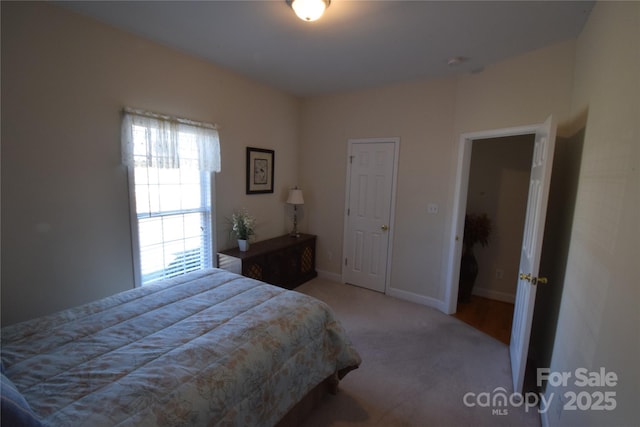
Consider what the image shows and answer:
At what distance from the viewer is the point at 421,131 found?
328 cm

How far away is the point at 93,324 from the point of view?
1.50 m

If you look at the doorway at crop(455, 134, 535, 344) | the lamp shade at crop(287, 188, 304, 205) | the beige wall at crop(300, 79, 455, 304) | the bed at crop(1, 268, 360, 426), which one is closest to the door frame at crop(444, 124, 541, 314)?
the beige wall at crop(300, 79, 455, 304)

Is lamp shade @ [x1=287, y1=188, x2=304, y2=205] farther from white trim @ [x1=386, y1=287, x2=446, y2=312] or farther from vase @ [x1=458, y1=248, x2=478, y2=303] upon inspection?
vase @ [x1=458, y1=248, x2=478, y2=303]

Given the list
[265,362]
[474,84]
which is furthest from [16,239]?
[474,84]

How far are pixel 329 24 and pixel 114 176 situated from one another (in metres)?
2.06

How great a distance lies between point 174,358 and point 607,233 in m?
1.95

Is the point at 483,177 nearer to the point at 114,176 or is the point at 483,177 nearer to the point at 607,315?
the point at 607,315

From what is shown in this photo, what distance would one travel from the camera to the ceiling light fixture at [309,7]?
66.7 inches

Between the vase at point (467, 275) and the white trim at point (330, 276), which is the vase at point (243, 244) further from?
the vase at point (467, 275)

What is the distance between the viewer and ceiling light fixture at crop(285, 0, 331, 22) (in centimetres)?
169

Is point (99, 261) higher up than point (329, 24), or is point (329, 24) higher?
point (329, 24)

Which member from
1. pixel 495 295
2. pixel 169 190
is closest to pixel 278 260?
pixel 169 190

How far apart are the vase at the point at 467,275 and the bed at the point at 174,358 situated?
215 cm

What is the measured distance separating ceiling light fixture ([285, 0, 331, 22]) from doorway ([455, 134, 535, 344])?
271 centimetres
